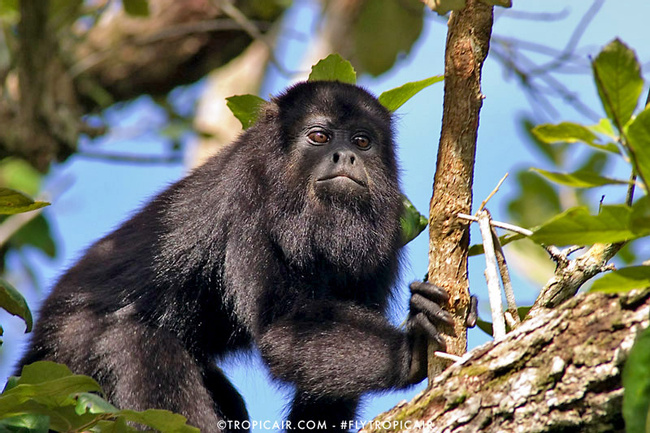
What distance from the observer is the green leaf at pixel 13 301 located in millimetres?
2674

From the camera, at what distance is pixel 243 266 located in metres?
4.11

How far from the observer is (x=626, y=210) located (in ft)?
5.88

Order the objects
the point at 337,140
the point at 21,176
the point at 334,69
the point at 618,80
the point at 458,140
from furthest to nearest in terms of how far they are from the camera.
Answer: the point at 21,176
the point at 337,140
the point at 334,69
the point at 458,140
the point at 618,80

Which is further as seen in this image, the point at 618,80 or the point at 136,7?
the point at 136,7

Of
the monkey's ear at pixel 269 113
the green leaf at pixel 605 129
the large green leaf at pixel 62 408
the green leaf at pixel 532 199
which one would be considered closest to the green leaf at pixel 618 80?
the green leaf at pixel 605 129

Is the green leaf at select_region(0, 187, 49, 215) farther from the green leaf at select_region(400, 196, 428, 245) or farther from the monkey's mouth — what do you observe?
the green leaf at select_region(400, 196, 428, 245)

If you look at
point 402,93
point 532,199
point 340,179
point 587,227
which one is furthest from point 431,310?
point 532,199

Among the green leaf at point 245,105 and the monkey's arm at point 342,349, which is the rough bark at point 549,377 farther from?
the green leaf at point 245,105

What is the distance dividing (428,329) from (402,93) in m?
1.16

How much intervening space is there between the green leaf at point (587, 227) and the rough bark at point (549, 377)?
1.04 ft

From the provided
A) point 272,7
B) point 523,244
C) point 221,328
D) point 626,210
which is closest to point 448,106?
point 626,210

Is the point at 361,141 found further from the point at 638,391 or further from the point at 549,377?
the point at 638,391

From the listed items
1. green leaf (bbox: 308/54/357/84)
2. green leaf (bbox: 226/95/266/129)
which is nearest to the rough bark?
green leaf (bbox: 308/54/357/84)

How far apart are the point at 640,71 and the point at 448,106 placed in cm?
122
